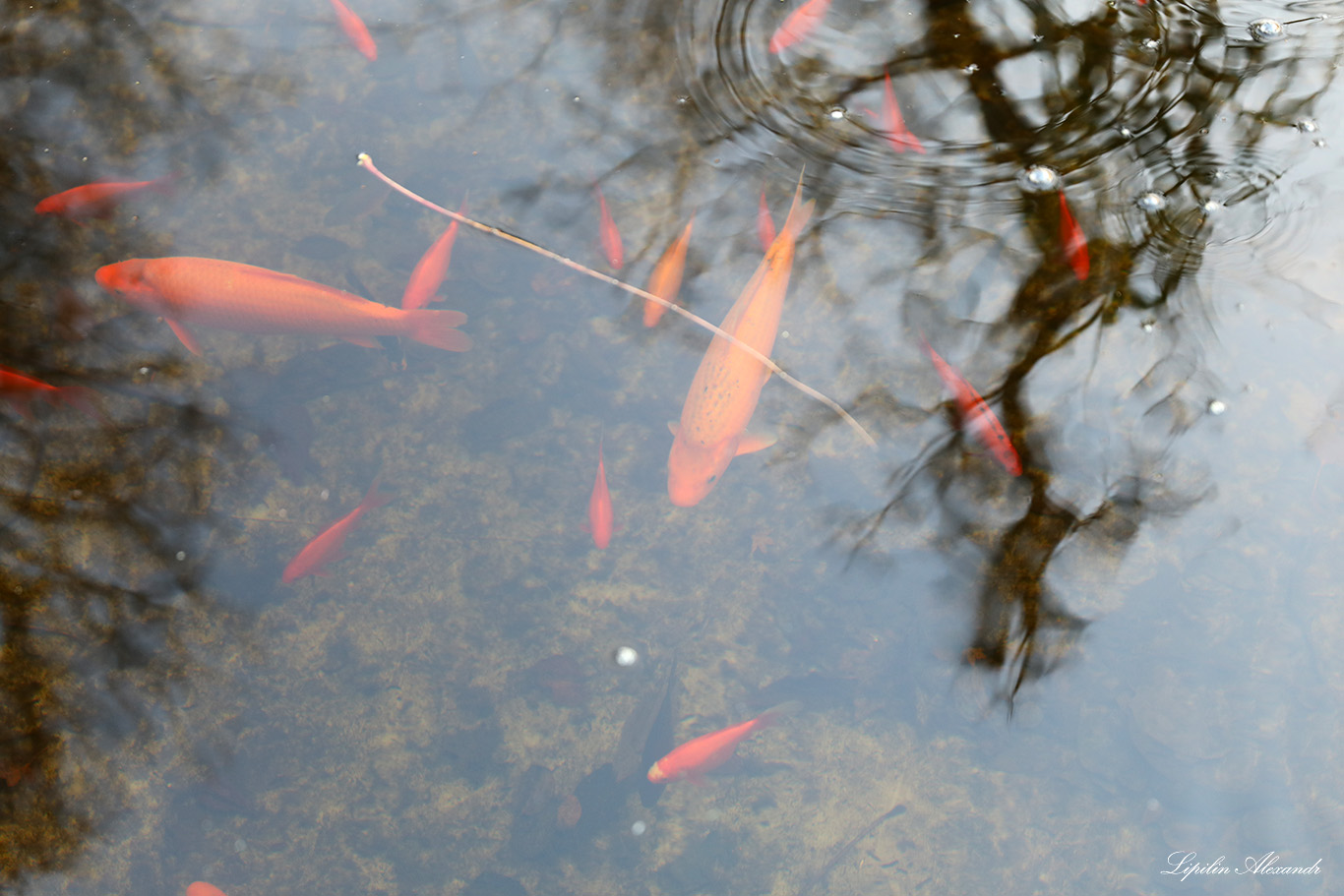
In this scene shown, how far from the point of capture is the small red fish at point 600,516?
3357mm

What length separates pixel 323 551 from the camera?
126 inches

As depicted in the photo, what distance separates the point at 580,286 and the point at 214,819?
8.82 ft

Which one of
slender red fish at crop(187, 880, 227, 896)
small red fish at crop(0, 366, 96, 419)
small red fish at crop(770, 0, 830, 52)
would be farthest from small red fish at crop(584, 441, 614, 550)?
small red fish at crop(770, 0, 830, 52)

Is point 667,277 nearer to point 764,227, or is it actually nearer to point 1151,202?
point 764,227

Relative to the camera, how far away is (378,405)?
358 cm

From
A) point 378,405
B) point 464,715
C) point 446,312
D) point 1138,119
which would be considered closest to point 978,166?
point 1138,119

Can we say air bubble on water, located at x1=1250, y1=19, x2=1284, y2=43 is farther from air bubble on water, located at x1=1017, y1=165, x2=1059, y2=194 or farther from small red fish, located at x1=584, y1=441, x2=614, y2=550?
small red fish, located at x1=584, y1=441, x2=614, y2=550

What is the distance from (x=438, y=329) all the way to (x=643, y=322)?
0.96 metres

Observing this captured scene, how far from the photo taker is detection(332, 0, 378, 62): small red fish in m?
4.23

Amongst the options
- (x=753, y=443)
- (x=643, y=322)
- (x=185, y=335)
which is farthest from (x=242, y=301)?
(x=753, y=443)

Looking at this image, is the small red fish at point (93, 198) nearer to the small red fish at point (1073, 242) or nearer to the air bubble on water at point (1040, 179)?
the air bubble on water at point (1040, 179)

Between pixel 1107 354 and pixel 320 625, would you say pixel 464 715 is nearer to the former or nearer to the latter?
pixel 320 625

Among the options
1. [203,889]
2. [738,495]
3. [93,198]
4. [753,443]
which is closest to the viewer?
[203,889]

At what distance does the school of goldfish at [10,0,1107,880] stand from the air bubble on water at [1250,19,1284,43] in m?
1.42
